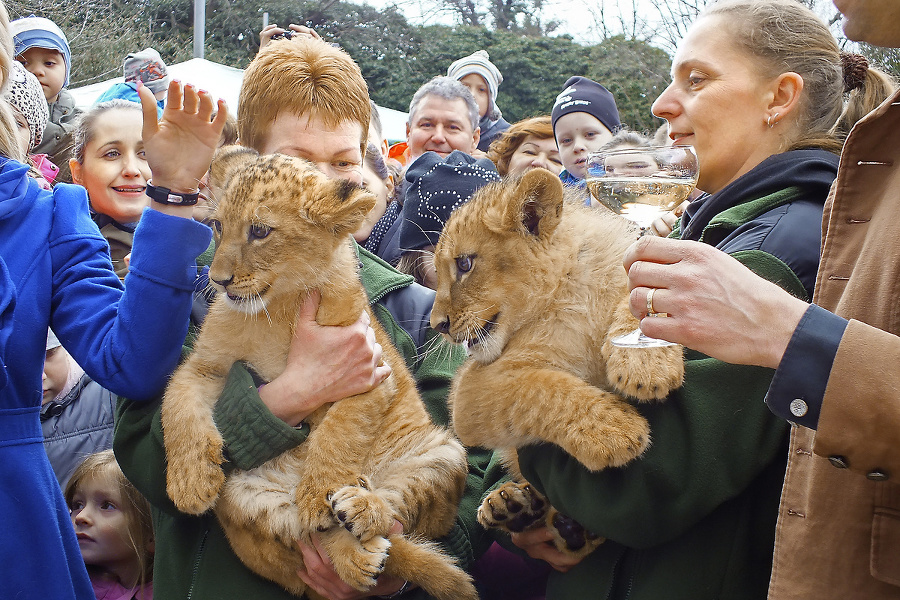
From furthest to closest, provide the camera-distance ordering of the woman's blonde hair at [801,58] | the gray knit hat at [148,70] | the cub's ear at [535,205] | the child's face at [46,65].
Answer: the gray knit hat at [148,70]
the child's face at [46,65]
the woman's blonde hair at [801,58]
the cub's ear at [535,205]

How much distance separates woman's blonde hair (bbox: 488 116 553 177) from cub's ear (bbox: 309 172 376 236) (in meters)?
4.39

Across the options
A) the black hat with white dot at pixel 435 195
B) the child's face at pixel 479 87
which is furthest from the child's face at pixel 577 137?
the child's face at pixel 479 87

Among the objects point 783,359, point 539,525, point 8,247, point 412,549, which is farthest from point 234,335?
point 783,359

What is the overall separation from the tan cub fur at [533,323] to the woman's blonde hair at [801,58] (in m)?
0.81

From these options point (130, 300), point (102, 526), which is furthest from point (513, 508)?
point (102, 526)

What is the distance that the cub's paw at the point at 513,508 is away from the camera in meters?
2.59

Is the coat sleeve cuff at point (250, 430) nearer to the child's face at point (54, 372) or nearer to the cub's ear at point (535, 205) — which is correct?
the cub's ear at point (535, 205)

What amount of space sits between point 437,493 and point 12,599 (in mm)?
1571

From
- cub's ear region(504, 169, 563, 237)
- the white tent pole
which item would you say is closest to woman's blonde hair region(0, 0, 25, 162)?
cub's ear region(504, 169, 563, 237)

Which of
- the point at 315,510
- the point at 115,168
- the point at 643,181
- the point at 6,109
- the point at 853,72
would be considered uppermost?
the point at 853,72

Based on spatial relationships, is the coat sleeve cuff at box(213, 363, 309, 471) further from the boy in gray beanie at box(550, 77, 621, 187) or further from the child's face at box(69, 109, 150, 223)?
the boy in gray beanie at box(550, 77, 621, 187)

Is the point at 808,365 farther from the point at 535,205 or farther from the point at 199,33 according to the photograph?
the point at 199,33

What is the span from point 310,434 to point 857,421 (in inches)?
77.2

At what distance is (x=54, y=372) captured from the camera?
4.54 meters
